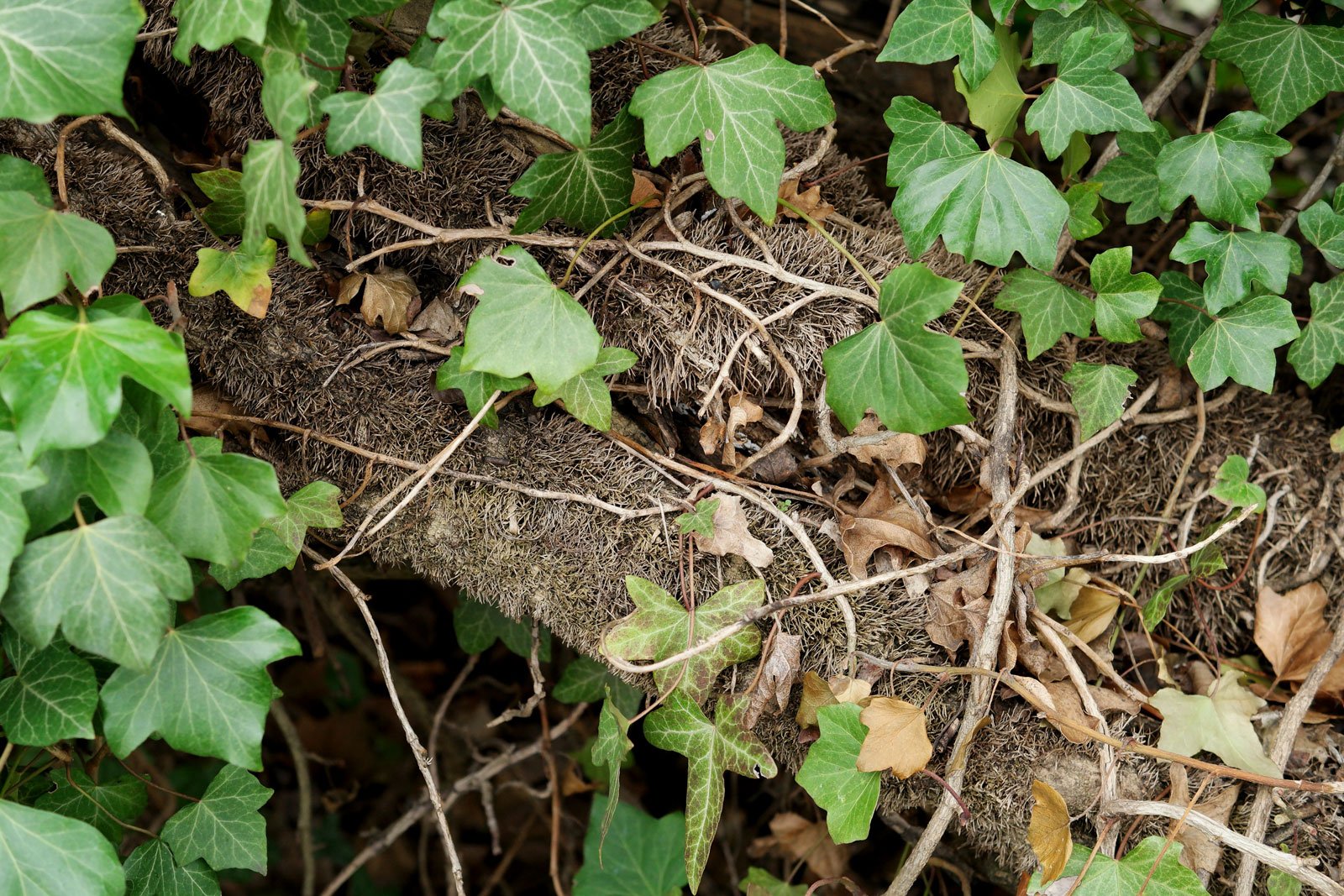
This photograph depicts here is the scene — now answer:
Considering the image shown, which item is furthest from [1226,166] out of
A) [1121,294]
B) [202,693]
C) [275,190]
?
[202,693]

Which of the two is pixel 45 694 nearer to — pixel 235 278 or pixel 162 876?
pixel 162 876

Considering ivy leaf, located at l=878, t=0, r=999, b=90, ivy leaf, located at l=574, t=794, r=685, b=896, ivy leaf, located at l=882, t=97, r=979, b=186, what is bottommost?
ivy leaf, located at l=574, t=794, r=685, b=896

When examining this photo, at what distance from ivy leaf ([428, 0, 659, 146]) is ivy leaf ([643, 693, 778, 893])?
0.72 metres

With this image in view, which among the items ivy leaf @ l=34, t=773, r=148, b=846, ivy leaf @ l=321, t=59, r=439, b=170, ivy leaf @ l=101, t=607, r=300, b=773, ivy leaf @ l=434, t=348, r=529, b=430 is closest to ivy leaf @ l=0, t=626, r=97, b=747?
ivy leaf @ l=101, t=607, r=300, b=773

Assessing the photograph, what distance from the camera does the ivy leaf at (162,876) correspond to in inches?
47.5

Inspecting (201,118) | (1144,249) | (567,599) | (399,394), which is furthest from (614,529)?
(1144,249)

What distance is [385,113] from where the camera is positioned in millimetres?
991

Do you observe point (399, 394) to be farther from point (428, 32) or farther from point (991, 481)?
point (991, 481)

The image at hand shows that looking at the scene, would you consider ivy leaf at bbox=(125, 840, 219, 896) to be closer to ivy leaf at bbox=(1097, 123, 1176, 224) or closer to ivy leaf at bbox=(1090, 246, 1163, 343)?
ivy leaf at bbox=(1090, 246, 1163, 343)

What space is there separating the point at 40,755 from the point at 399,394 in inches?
29.2

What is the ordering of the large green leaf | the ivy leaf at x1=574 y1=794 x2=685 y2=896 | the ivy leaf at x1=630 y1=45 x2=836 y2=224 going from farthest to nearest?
1. the ivy leaf at x1=574 y1=794 x2=685 y2=896
2. the ivy leaf at x1=630 y1=45 x2=836 y2=224
3. the large green leaf

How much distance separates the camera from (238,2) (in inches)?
38.9

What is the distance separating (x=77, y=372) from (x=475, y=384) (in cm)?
47

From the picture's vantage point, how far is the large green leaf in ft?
2.99
